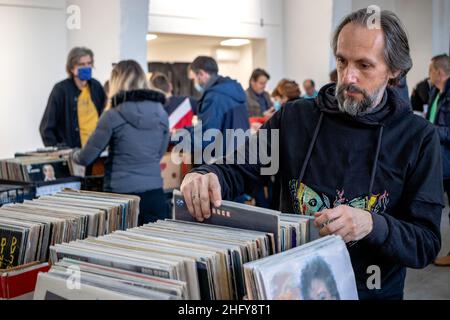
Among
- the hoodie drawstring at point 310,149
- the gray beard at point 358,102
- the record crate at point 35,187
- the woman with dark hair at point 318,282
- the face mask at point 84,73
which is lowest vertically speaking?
the record crate at point 35,187

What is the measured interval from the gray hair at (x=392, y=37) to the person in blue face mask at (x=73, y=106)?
2.97 m

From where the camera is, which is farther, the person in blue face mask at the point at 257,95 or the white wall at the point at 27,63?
the person in blue face mask at the point at 257,95

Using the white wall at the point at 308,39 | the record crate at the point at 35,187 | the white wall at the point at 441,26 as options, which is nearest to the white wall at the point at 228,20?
the white wall at the point at 308,39

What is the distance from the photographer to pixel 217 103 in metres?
4.23

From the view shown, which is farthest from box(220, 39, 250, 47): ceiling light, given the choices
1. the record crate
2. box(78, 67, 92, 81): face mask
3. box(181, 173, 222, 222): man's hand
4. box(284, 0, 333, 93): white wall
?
box(181, 173, 222, 222): man's hand

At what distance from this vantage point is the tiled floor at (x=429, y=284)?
3672 mm

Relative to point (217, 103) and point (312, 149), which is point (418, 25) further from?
point (312, 149)

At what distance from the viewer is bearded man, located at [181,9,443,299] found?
52.1 inches

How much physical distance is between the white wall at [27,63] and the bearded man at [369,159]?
5629 millimetres

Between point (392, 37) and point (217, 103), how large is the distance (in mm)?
2885

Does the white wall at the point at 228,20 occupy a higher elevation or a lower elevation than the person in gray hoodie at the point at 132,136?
higher

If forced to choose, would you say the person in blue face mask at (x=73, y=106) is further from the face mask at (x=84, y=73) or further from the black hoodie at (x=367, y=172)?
the black hoodie at (x=367, y=172)

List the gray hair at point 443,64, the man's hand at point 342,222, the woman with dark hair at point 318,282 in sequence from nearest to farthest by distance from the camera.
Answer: the woman with dark hair at point 318,282
the man's hand at point 342,222
the gray hair at point 443,64

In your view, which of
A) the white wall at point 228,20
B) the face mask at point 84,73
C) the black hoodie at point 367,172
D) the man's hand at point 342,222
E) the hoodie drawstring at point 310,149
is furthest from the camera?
the white wall at point 228,20
